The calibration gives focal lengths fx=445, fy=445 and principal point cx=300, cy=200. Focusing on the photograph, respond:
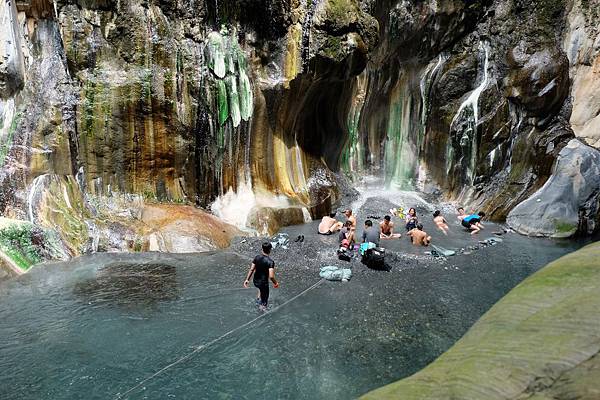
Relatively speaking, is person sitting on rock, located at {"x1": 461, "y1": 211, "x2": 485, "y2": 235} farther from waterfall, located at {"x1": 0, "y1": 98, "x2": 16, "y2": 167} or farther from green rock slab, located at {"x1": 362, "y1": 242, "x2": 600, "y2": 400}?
waterfall, located at {"x1": 0, "y1": 98, "x2": 16, "y2": 167}

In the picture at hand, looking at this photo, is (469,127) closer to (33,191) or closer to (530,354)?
(33,191)

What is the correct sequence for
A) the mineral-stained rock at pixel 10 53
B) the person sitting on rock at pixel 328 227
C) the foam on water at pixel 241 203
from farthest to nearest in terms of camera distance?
1. the foam on water at pixel 241 203
2. the person sitting on rock at pixel 328 227
3. the mineral-stained rock at pixel 10 53

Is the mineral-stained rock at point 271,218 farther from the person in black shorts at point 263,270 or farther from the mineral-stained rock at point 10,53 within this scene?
the mineral-stained rock at point 10,53

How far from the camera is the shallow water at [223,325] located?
5527 mm

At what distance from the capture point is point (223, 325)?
7.06 m

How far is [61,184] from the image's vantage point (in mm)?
11797

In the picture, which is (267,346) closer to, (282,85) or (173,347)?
(173,347)

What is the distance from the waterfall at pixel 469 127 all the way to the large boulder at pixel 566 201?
3.33m

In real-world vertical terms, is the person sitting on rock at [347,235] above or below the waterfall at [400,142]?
below

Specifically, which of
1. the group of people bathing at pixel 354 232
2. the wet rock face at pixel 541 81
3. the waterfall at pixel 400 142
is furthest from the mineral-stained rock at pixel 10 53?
the wet rock face at pixel 541 81

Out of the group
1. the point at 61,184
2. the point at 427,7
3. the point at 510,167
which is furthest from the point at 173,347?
the point at 427,7

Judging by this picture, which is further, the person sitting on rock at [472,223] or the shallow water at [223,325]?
the person sitting on rock at [472,223]

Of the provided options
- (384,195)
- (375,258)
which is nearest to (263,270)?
(375,258)

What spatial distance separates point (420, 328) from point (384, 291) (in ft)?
5.53
